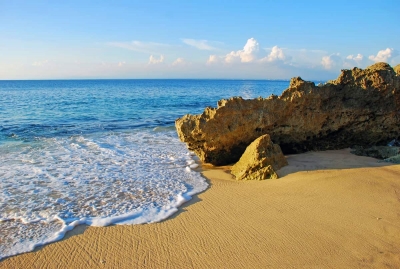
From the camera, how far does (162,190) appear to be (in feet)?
20.7

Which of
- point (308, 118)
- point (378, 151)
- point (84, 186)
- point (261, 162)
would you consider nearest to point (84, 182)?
point (84, 186)

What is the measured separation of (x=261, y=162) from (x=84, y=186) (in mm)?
3702

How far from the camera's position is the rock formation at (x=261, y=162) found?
6.56m

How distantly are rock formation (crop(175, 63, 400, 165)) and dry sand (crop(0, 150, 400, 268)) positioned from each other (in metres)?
1.80

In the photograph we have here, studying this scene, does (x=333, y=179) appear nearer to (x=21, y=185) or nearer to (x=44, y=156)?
(x=21, y=185)

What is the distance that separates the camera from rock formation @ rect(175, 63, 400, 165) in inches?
294

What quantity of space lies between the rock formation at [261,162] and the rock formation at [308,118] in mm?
914

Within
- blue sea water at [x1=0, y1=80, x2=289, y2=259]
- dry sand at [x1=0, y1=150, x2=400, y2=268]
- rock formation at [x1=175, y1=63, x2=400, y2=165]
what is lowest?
blue sea water at [x1=0, y1=80, x2=289, y2=259]

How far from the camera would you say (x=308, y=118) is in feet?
25.9

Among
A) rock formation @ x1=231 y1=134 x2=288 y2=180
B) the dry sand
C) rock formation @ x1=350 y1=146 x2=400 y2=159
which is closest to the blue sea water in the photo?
the dry sand

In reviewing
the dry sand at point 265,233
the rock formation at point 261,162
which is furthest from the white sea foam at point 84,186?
the rock formation at point 261,162

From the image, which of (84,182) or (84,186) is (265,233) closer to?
(84,186)

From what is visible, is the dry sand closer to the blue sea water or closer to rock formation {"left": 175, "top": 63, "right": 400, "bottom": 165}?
the blue sea water

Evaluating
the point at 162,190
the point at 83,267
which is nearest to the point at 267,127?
the point at 162,190
